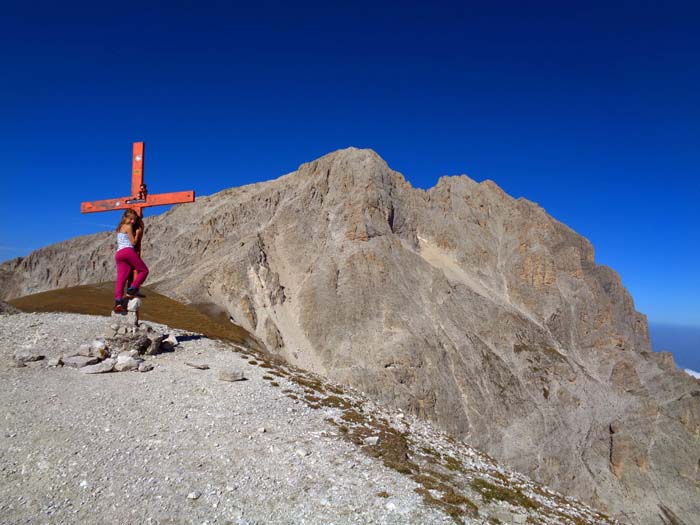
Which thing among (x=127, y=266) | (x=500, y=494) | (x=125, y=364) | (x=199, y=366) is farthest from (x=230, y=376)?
(x=500, y=494)

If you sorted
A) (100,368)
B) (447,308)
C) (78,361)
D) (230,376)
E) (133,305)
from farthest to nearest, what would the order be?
1. (447,308)
2. (133,305)
3. (230,376)
4. (78,361)
5. (100,368)

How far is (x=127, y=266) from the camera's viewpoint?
715 inches

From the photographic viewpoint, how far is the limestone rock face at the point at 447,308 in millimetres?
64562

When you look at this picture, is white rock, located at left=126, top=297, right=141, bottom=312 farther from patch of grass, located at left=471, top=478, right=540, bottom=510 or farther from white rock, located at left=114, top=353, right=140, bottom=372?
patch of grass, located at left=471, top=478, right=540, bottom=510

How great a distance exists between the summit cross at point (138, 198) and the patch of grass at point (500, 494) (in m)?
16.4

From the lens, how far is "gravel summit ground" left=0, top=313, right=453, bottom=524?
29.9ft

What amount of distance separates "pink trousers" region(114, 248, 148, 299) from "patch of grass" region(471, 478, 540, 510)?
15.3 meters

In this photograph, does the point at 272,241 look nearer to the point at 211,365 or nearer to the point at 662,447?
the point at 211,365

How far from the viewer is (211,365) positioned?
748 inches

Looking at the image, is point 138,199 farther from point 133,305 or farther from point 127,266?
point 133,305

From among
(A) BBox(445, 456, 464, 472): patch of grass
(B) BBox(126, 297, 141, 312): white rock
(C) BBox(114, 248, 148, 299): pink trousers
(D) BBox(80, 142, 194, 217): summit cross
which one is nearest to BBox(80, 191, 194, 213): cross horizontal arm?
(D) BBox(80, 142, 194, 217): summit cross

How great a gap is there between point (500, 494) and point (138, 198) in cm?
1910

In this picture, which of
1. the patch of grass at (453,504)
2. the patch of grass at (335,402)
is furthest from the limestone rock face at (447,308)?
the patch of grass at (453,504)

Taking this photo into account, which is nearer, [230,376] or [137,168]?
[230,376]
